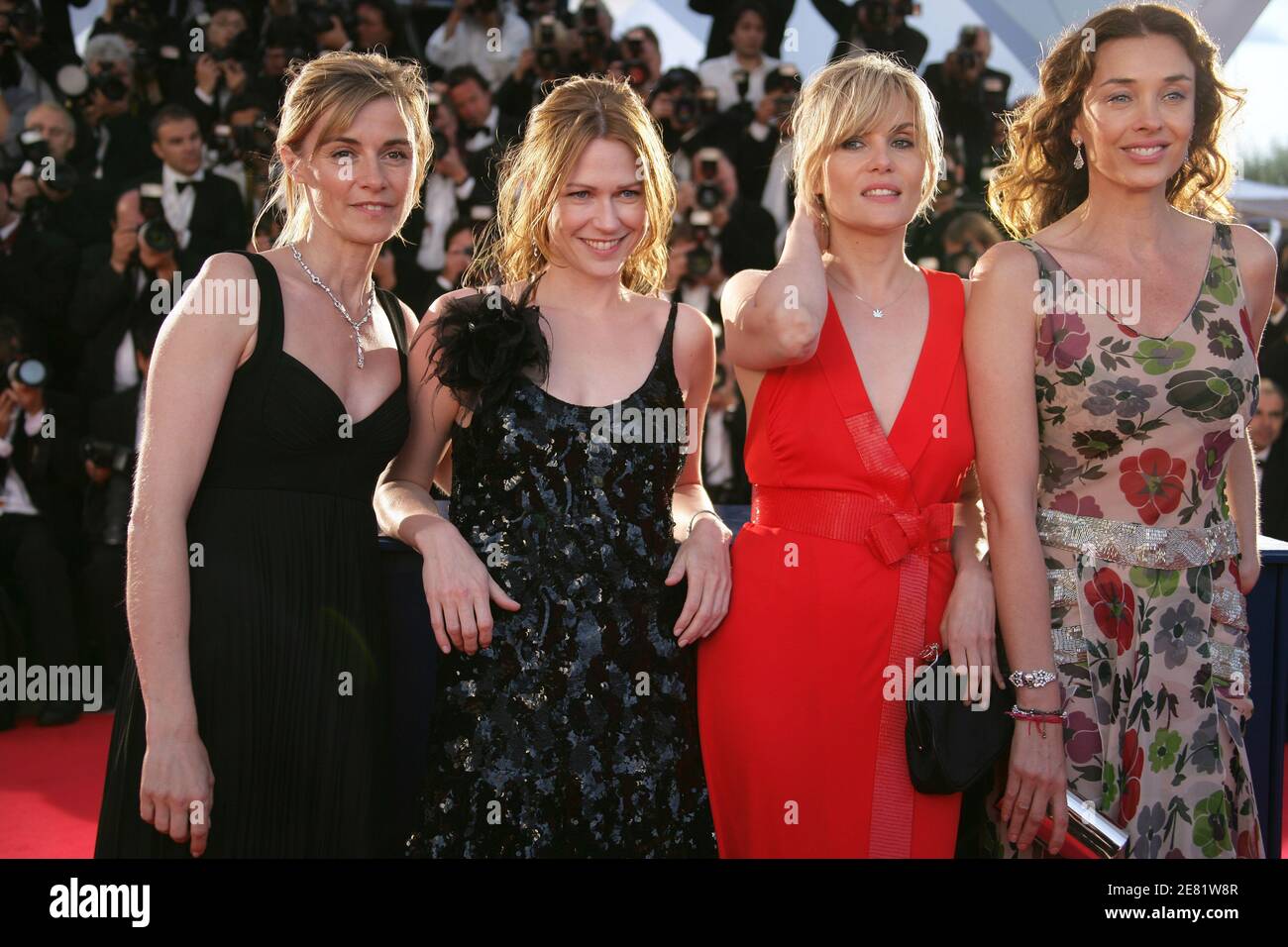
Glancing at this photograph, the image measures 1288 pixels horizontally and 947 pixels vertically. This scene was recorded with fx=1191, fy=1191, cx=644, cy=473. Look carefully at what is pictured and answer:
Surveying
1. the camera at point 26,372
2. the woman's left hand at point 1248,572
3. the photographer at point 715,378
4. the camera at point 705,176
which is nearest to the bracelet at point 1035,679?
the woman's left hand at point 1248,572

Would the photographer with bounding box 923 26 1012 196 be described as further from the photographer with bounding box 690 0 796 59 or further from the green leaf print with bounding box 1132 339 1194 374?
the green leaf print with bounding box 1132 339 1194 374

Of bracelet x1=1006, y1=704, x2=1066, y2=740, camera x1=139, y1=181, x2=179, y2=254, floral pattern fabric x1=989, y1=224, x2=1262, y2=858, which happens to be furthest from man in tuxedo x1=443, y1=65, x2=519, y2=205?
bracelet x1=1006, y1=704, x2=1066, y2=740

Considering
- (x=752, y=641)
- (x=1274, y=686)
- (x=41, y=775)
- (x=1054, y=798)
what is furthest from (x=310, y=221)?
(x=41, y=775)

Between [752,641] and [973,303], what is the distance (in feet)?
2.37

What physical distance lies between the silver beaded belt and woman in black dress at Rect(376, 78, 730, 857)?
60 cm

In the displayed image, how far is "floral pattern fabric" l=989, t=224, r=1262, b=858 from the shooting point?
2014mm

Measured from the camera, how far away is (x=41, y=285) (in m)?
4.84

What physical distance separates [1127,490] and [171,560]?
5.20ft

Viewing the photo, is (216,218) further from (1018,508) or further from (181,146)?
(1018,508)

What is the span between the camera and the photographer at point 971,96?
5.30 metres

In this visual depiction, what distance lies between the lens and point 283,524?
1975 millimetres

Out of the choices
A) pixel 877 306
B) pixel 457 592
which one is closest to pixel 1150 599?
pixel 877 306

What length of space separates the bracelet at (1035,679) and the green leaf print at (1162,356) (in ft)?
1.77

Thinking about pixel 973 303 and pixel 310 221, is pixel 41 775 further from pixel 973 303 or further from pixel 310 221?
pixel 973 303
